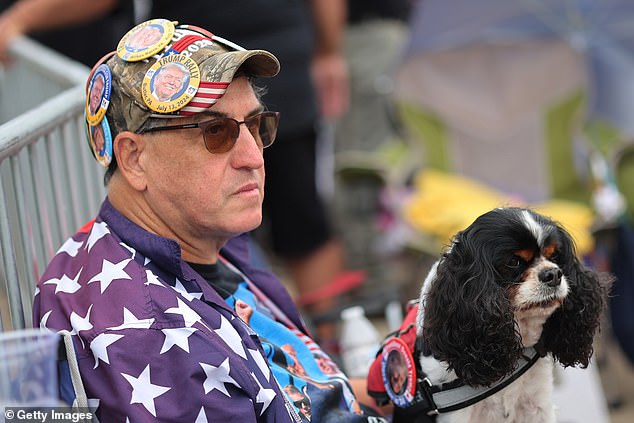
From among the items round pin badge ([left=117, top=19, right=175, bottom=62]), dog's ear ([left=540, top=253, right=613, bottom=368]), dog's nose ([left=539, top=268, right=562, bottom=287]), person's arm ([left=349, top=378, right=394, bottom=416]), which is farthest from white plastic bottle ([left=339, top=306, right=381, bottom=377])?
round pin badge ([left=117, top=19, right=175, bottom=62])

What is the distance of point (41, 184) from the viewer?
2.47 m

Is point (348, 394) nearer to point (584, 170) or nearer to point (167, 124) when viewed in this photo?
point (167, 124)

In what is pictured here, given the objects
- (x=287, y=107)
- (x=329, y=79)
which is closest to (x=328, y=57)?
(x=329, y=79)

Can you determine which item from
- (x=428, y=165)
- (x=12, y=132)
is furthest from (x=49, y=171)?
(x=428, y=165)

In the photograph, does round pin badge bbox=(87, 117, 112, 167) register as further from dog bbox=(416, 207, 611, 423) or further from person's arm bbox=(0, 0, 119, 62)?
person's arm bbox=(0, 0, 119, 62)

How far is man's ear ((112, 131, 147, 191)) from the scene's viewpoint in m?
2.19

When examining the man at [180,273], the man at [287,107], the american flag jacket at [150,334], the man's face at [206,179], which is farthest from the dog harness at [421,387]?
the man at [287,107]

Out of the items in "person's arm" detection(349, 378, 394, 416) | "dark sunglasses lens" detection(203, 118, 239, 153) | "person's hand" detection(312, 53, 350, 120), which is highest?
"dark sunglasses lens" detection(203, 118, 239, 153)

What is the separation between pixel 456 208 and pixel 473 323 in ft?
8.90

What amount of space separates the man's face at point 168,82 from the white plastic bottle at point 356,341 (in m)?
1.23

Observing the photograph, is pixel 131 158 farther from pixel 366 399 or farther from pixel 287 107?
pixel 287 107

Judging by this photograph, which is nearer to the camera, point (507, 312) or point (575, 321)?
point (507, 312)

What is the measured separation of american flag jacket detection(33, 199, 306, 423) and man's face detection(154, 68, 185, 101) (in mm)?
303

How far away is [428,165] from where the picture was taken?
561 centimetres
